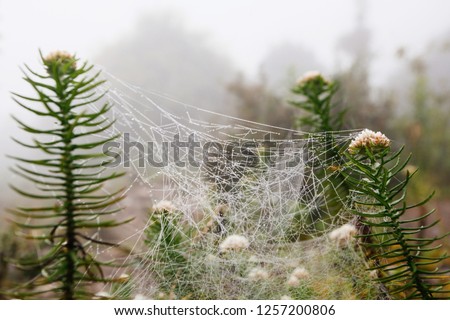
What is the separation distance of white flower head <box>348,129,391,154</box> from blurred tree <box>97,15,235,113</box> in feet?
33.3

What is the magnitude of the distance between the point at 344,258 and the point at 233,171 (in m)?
0.52

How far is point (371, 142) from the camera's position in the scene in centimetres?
106

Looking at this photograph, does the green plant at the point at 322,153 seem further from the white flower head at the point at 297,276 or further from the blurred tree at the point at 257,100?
the blurred tree at the point at 257,100

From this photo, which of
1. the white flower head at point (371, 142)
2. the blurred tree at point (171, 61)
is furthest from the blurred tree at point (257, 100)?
the white flower head at point (371, 142)

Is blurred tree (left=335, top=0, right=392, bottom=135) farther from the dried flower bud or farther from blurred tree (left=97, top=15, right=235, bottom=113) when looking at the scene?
blurred tree (left=97, top=15, right=235, bottom=113)

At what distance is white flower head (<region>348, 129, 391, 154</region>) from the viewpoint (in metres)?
1.05

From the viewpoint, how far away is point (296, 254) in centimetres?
140

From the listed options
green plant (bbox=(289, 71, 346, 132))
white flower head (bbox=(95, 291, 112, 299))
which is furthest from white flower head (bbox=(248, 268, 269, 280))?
green plant (bbox=(289, 71, 346, 132))

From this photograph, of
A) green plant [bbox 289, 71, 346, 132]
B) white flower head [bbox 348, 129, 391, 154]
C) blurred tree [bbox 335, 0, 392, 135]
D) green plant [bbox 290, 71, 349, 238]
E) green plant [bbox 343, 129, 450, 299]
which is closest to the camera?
green plant [bbox 343, 129, 450, 299]

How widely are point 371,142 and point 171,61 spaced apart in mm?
13731

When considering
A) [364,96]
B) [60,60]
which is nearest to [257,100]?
[364,96]

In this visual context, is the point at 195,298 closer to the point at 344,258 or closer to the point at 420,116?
the point at 344,258

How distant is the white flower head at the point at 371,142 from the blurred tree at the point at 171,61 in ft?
33.3

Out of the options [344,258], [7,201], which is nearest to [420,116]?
[344,258]
